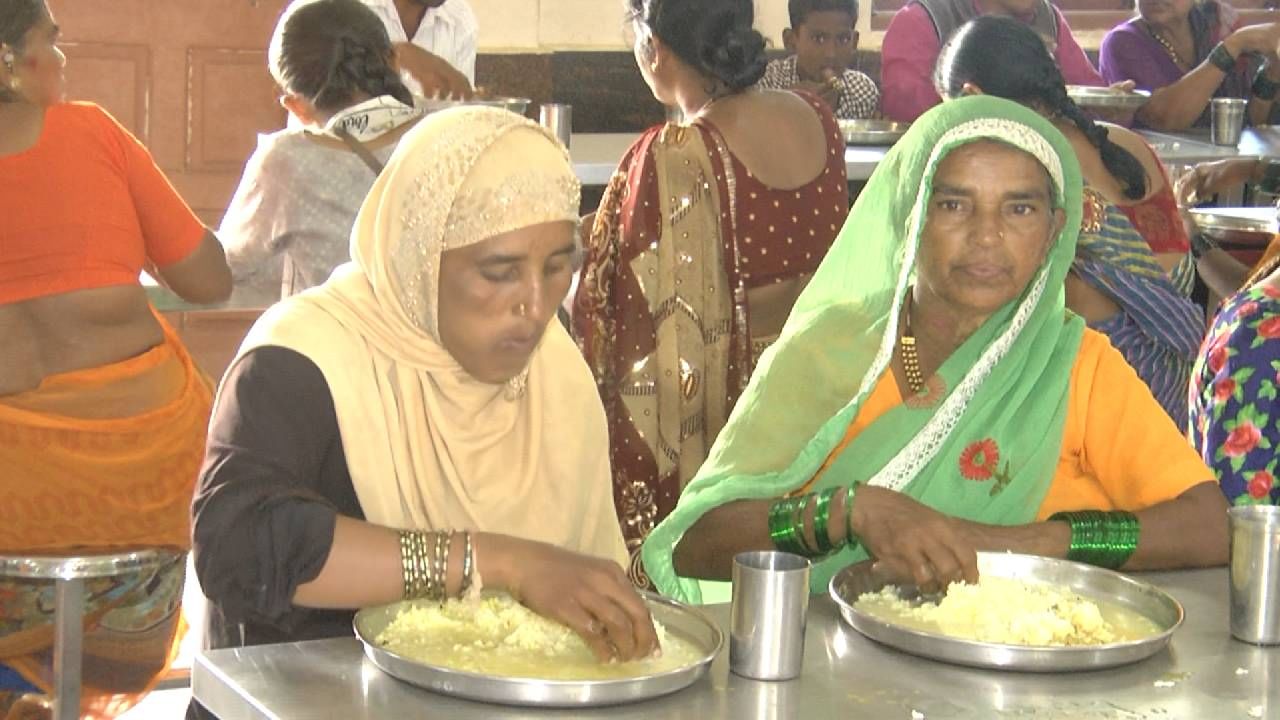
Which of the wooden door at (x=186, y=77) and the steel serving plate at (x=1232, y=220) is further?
the wooden door at (x=186, y=77)

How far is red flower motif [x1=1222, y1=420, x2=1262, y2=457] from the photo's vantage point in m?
2.83

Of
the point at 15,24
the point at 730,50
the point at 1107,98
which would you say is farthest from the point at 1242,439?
the point at 1107,98

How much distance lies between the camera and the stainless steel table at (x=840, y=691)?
1.69 metres

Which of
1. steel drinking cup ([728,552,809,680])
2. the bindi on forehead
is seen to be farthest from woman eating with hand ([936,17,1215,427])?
steel drinking cup ([728,552,809,680])

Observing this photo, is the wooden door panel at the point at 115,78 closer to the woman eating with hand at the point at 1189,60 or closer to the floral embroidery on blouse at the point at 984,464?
the woman eating with hand at the point at 1189,60

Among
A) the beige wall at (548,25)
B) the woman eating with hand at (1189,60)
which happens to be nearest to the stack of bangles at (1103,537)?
the beige wall at (548,25)

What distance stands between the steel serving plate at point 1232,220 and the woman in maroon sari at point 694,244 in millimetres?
1697

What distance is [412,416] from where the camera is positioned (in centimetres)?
220

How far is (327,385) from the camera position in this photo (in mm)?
2105

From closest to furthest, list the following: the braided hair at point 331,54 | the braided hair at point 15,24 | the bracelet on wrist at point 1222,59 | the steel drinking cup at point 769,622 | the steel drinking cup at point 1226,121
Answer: the steel drinking cup at point 769,622, the braided hair at point 15,24, the braided hair at point 331,54, the steel drinking cup at point 1226,121, the bracelet on wrist at point 1222,59

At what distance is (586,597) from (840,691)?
0.28 metres

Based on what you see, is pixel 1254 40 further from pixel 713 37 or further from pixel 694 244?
pixel 694 244

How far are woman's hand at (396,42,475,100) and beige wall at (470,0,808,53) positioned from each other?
194cm

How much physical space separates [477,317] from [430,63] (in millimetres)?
3041
